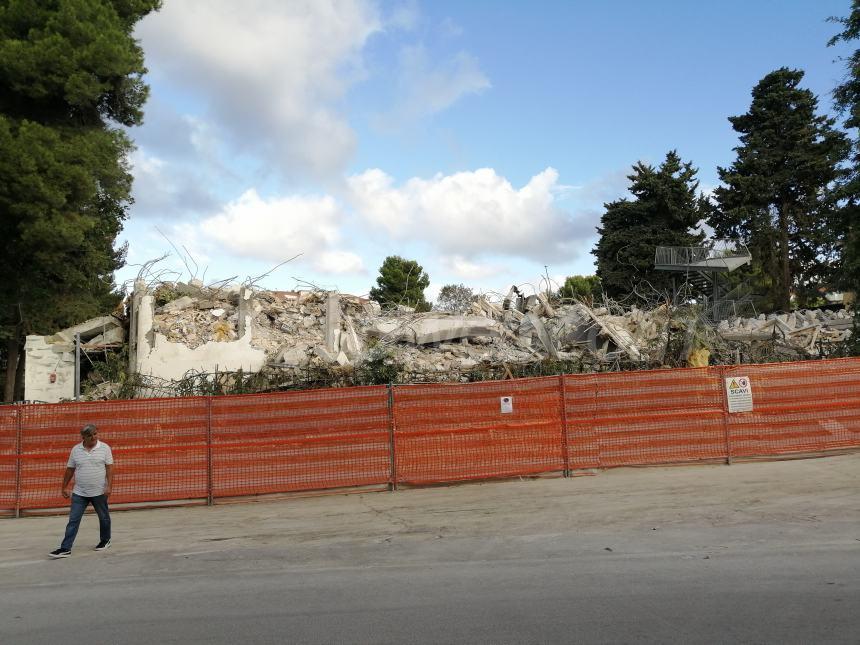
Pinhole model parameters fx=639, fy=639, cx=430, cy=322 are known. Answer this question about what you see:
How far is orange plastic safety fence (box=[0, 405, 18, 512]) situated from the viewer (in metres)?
10.2

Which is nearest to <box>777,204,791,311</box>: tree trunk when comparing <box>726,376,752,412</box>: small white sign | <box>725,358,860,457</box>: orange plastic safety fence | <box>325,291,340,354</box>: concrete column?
<box>725,358,860,457</box>: orange plastic safety fence

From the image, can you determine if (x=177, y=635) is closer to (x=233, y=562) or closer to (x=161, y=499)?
(x=233, y=562)

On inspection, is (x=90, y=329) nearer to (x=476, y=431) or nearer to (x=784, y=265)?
(x=476, y=431)

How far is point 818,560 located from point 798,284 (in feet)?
A: 120

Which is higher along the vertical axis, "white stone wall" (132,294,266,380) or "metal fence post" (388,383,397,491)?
"white stone wall" (132,294,266,380)

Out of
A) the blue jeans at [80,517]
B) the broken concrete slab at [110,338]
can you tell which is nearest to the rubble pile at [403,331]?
the broken concrete slab at [110,338]

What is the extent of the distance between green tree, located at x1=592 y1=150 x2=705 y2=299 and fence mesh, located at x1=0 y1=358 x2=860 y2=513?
3006 cm

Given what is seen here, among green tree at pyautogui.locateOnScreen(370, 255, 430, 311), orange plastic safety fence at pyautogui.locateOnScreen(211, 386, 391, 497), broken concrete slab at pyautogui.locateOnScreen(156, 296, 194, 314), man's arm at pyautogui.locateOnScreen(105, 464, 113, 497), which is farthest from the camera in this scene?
green tree at pyautogui.locateOnScreen(370, 255, 430, 311)

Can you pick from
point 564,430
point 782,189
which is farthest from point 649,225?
point 564,430

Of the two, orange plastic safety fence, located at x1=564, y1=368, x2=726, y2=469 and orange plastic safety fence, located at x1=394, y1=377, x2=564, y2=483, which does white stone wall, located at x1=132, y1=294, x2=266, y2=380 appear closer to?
orange plastic safety fence, located at x1=394, y1=377, x2=564, y2=483

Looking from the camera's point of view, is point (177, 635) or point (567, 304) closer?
point (177, 635)

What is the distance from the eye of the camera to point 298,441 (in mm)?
10586

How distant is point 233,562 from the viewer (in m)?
6.77

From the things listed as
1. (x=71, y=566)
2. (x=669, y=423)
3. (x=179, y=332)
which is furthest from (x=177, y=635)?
(x=179, y=332)
